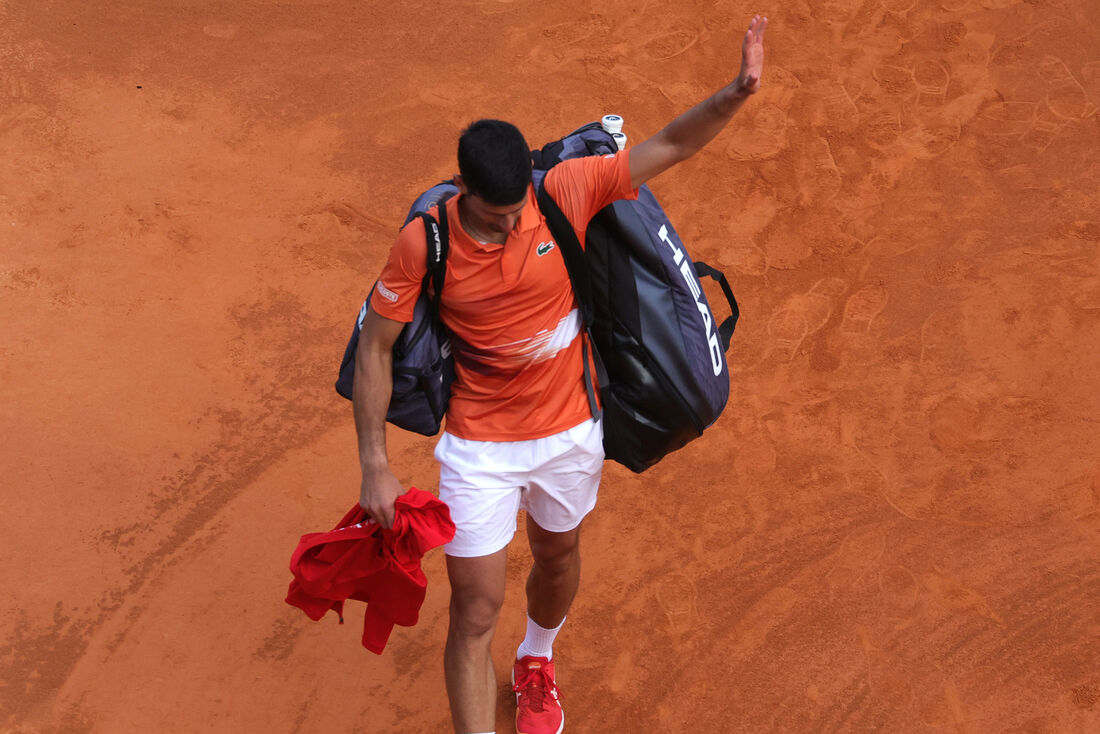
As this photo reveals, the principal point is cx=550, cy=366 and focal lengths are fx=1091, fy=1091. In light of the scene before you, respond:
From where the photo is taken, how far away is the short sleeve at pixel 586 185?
338cm

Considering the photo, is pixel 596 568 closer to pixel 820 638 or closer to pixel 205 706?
pixel 820 638

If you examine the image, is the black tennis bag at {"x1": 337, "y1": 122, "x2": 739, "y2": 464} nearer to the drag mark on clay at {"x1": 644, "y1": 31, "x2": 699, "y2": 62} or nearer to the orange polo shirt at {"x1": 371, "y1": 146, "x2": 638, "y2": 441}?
the orange polo shirt at {"x1": 371, "y1": 146, "x2": 638, "y2": 441}

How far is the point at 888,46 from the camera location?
290 inches

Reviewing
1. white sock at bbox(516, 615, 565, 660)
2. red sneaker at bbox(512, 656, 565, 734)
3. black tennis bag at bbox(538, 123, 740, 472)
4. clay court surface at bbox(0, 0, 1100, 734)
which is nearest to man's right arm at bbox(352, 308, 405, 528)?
black tennis bag at bbox(538, 123, 740, 472)

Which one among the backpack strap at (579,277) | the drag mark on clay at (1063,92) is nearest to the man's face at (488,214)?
the backpack strap at (579,277)

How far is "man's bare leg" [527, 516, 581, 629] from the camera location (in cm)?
402

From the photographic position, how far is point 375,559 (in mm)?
3475

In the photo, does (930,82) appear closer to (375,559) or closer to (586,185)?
(586,185)

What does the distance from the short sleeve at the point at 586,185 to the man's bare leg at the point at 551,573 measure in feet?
3.91

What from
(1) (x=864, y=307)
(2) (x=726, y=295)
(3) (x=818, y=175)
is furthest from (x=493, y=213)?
(3) (x=818, y=175)

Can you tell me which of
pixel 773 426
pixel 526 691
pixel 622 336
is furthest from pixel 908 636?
pixel 622 336

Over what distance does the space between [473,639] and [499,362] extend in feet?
3.15

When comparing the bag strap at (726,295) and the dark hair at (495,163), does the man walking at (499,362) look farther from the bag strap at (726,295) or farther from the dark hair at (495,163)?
the bag strap at (726,295)

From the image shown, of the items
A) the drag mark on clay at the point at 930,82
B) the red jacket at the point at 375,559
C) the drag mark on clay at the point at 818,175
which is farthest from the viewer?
the drag mark on clay at the point at 930,82
